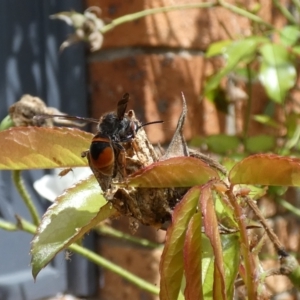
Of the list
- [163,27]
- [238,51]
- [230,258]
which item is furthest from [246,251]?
[163,27]

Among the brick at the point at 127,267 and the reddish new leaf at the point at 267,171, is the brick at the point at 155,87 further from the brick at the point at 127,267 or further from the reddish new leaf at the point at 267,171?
the reddish new leaf at the point at 267,171

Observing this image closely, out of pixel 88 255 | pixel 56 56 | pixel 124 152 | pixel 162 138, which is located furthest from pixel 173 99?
pixel 124 152

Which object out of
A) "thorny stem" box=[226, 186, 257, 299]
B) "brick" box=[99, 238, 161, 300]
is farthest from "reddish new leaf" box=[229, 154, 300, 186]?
"brick" box=[99, 238, 161, 300]

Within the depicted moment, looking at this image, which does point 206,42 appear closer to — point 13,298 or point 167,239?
point 13,298

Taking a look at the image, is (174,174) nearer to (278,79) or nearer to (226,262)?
(226,262)

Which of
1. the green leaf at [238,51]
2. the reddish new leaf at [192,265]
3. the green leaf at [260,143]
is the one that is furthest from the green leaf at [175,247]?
the green leaf at [260,143]

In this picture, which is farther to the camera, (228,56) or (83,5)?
(83,5)

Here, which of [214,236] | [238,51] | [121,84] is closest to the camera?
[214,236]
